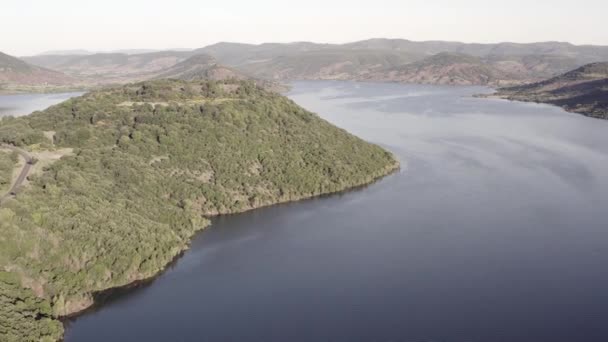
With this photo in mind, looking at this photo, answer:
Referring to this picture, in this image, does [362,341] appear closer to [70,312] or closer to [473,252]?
[473,252]

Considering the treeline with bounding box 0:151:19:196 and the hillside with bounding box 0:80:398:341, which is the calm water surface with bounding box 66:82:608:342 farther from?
the treeline with bounding box 0:151:19:196

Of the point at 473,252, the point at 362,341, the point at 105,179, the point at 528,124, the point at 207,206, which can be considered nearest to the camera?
the point at 362,341

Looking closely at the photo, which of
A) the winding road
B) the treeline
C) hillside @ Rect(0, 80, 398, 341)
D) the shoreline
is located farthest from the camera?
the treeline


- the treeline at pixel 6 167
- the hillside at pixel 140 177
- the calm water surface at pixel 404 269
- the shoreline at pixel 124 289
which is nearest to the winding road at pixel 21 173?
the treeline at pixel 6 167

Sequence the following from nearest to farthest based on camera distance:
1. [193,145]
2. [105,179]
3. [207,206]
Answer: [105,179]
[207,206]
[193,145]

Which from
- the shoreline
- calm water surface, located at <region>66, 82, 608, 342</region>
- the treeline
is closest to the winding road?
the treeline

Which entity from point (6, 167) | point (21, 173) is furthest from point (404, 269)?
point (6, 167)

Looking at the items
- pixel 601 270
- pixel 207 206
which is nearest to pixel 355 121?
pixel 207 206
